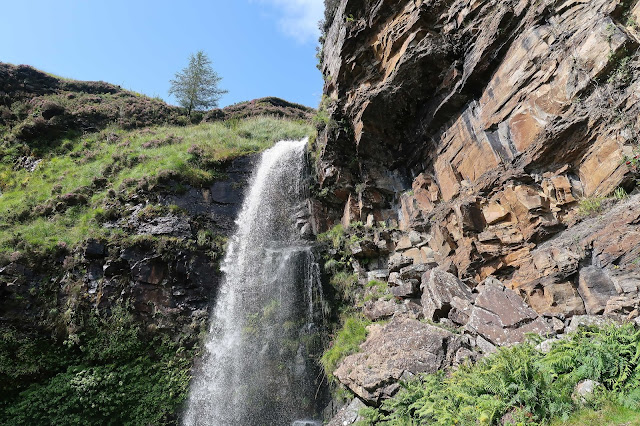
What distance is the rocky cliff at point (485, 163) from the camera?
7051mm

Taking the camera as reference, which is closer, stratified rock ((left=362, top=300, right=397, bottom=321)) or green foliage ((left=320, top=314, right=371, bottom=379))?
green foliage ((left=320, top=314, right=371, bottom=379))

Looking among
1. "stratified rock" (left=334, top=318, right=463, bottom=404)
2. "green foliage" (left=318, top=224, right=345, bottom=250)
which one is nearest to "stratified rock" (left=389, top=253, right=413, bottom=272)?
"green foliage" (left=318, top=224, right=345, bottom=250)

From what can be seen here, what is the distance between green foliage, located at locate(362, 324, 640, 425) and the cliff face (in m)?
2.06

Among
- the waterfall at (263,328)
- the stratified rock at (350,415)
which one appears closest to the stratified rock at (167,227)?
the waterfall at (263,328)

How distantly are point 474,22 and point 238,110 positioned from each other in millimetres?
24527

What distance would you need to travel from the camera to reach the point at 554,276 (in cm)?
727

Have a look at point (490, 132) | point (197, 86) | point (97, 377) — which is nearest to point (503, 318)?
point (490, 132)

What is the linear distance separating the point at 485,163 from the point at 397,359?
635 cm

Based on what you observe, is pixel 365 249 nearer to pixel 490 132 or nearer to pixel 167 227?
pixel 490 132

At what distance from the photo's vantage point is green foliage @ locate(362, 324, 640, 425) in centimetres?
425

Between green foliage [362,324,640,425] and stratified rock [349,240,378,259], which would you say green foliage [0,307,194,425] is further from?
green foliage [362,324,640,425]

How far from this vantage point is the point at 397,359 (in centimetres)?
790

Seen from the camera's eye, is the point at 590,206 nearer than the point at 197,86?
Yes

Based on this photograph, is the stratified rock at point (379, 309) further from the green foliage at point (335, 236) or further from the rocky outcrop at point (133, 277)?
the rocky outcrop at point (133, 277)
